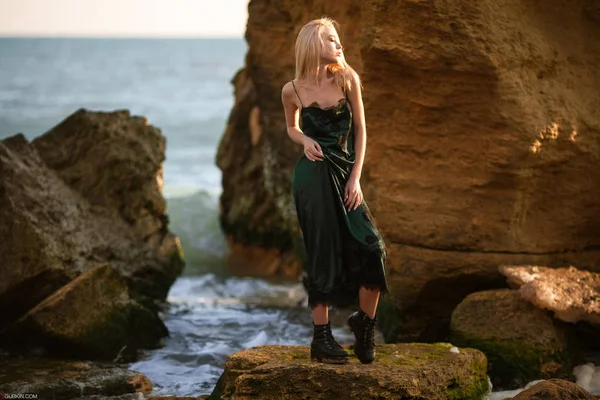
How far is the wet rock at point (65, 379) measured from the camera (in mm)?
6430

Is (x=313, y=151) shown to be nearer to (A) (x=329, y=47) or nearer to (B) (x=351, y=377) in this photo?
(A) (x=329, y=47)

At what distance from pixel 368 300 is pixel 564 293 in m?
2.06

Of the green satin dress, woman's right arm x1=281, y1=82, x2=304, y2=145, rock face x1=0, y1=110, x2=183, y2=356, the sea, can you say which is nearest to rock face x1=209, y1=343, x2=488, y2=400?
the green satin dress

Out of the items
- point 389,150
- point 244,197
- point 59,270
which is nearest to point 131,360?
point 59,270

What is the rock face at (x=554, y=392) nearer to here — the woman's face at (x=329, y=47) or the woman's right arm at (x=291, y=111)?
the woman's right arm at (x=291, y=111)

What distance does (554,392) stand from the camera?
5281 mm

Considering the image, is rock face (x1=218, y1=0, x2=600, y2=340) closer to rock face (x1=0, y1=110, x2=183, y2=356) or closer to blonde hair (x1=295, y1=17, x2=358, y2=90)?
blonde hair (x1=295, y1=17, x2=358, y2=90)

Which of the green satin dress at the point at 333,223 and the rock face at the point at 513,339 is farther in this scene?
the rock face at the point at 513,339

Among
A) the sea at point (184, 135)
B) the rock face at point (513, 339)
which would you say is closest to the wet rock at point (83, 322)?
the sea at point (184, 135)

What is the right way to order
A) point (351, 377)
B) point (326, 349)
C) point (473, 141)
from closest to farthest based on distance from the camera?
point (351, 377) < point (326, 349) < point (473, 141)

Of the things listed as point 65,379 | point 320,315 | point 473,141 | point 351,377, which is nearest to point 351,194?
point 320,315

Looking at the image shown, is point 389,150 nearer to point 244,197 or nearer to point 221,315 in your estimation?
point 221,315

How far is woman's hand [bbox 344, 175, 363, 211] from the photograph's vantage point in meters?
5.39

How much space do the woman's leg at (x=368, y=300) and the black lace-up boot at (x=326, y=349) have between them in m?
0.25
